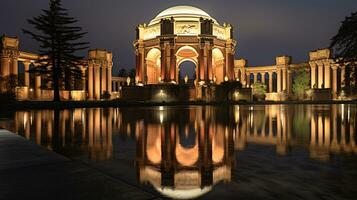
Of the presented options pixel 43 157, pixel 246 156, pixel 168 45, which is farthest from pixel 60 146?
pixel 168 45

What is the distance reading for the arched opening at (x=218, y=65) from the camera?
214 feet

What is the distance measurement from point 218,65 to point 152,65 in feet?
49.7

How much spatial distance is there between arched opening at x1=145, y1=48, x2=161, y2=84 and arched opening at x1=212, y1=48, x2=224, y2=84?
12621 millimetres

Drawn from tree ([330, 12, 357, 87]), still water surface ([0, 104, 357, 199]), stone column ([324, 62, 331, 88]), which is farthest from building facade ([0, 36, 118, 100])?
stone column ([324, 62, 331, 88])

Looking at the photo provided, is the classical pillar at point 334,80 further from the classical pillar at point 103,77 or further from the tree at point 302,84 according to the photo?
the classical pillar at point 103,77

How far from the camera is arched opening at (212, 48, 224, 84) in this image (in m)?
65.2

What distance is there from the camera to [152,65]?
2753 inches

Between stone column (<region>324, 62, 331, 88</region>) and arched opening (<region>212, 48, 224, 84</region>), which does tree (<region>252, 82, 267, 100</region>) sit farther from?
stone column (<region>324, 62, 331, 88</region>)

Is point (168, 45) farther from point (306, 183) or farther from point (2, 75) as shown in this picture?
point (306, 183)

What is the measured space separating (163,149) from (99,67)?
5986 centimetres

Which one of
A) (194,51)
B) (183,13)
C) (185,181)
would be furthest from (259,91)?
(185,181)

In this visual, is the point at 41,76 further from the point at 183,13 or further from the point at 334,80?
the point at 334,80

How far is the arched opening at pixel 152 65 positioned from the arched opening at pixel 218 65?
41.4 feet

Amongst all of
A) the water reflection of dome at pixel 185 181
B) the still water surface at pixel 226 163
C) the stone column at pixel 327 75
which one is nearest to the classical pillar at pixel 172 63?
the stone column at pixel 327 75
